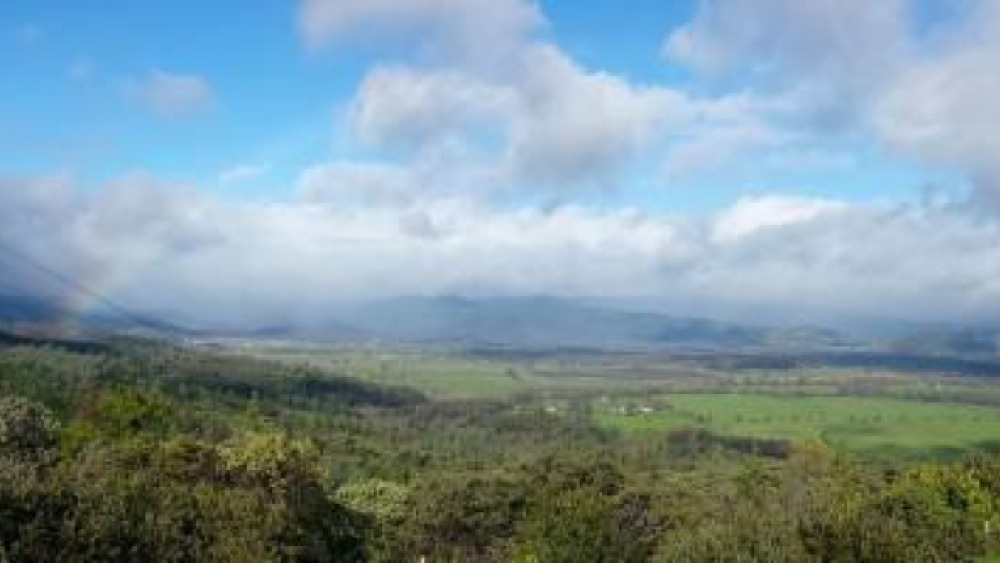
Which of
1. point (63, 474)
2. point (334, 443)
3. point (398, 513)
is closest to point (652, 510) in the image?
point (398, 513)

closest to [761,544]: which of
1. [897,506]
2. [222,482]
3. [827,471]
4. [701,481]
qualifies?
[897,506]

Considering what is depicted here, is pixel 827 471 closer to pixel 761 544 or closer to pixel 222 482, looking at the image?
pixel 222 482

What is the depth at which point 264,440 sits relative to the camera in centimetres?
7094

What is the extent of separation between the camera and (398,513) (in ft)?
282

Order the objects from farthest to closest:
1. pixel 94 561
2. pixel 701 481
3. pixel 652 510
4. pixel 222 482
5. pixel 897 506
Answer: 1. pixel 701 481
2. pixel 652 510
3. pixel 222 482
4. pixel 897 506
5. pixel 94 561

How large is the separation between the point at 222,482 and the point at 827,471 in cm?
4814

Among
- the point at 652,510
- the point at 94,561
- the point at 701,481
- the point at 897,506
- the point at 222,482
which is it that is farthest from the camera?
the point at 701,481

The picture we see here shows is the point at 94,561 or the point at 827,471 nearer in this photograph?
the point at 94,561

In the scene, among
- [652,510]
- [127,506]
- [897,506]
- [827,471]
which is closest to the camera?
[127,506]

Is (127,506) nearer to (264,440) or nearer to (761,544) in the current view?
(761,544)

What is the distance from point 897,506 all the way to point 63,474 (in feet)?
116

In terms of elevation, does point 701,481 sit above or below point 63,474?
below

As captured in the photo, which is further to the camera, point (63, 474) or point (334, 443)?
point (334, 443)

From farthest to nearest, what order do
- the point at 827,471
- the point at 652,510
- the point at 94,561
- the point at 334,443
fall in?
1. the point at 334,443
2. the point at 827,471
3. the point at 652,510
4. the point at 94,561
